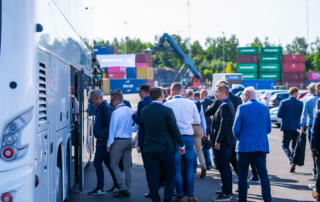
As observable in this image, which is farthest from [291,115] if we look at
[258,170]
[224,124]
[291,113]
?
[258,170]

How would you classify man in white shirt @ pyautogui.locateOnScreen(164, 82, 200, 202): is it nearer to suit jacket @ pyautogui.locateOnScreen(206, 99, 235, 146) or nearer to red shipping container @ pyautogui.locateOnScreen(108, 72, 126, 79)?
suit jacket @ pyautogui.locateOnScreen(206, 99, 235, 146)

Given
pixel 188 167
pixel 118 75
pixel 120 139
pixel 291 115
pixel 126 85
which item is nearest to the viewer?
pixel 188 167

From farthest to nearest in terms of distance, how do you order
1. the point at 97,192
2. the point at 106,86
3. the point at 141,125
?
the point at 106,86 → the point at 97,192 → the point at 141,125

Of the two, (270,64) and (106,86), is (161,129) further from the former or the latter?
(270,64)

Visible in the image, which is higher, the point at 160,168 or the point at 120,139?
the point at 120,139

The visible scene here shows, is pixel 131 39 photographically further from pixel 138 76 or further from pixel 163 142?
pixel 163 142

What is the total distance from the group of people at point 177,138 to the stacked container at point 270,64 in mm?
64995

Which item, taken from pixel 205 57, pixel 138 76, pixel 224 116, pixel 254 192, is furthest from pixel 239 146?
pixel 205 57

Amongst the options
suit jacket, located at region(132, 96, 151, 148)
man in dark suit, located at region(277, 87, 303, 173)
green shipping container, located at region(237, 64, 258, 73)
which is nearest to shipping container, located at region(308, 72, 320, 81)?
green shipping container, located at region(237, 64, 258, 73)

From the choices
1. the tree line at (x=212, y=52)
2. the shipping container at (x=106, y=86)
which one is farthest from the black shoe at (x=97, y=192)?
the tree line at (x=212, y=52)

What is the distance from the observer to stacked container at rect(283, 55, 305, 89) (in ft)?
229

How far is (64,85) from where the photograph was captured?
5133mm

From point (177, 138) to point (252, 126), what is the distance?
1.10 metres

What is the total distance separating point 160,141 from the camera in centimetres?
533
